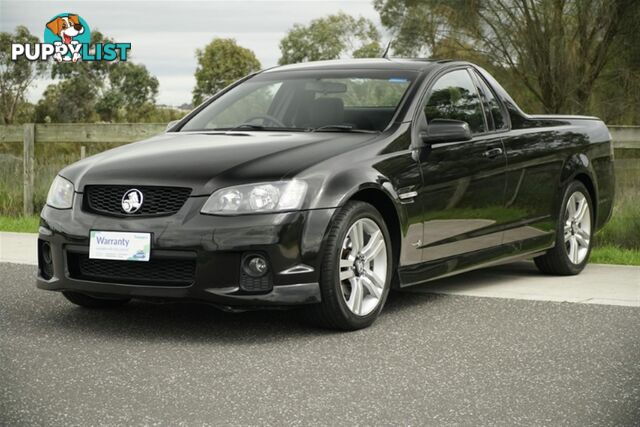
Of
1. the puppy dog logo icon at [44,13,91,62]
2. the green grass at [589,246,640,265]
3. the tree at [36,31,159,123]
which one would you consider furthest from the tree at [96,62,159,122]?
the green grass at [589,246,640,265]

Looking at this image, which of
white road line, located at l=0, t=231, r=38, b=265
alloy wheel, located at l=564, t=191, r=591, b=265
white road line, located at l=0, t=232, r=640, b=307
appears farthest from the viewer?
white road line, located at l=0, t=231, r=38, b=265

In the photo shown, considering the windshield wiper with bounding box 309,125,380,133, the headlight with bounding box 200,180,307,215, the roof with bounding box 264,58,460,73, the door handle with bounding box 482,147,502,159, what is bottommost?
the headlight with bounding box 200,180,307,215

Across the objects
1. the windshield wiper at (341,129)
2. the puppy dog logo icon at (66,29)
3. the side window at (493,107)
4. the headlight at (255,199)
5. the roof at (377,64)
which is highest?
the puppy dog logo icon at (66,29)

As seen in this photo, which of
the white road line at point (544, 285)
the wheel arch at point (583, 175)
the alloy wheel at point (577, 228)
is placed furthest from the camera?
the alloy wheel at point (577, 228)

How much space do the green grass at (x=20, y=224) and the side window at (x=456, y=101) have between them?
575cm

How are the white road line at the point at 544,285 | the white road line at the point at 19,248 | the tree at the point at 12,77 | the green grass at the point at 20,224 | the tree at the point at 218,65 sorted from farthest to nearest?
the tree at the point at 218,65 < the tree at the point at 12,77 < the green grass at the point at 20,224 < the white road line at the point at 19,248 < the white road line at the point at 544,285

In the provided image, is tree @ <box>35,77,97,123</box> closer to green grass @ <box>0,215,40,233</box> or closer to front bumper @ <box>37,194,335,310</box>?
green grass @ <box>0,215,40,233</box>

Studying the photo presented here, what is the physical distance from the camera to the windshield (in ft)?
23.2

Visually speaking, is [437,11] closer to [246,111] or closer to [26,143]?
[26,143]

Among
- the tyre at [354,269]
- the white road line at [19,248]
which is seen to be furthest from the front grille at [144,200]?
the white road line at [19,248]

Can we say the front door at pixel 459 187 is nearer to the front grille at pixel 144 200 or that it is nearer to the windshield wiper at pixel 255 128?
the windshield wiper at pixel 255 128

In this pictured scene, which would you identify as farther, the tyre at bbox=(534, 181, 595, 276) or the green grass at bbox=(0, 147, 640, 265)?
the green grass at bbox=(0, 147, 640, 265)

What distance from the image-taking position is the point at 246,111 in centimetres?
756

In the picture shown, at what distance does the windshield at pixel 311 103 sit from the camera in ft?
23.2
